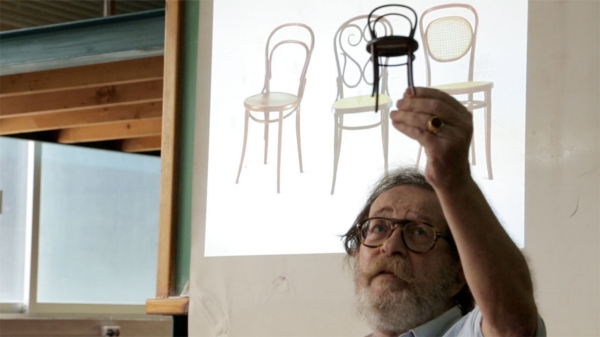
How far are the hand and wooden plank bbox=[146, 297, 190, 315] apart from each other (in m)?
1.84

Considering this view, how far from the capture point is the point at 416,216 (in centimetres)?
185

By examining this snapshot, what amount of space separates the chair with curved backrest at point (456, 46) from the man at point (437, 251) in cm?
48

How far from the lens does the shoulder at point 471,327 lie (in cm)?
140

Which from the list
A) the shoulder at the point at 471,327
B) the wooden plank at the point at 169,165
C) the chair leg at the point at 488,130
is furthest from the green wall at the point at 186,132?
the shoulder at the point at 471,327

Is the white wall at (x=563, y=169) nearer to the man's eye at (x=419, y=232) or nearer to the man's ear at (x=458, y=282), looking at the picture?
the man's ear at (x=458, y=282)

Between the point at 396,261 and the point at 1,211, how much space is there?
204 inches

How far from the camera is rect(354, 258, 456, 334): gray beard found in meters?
1.77

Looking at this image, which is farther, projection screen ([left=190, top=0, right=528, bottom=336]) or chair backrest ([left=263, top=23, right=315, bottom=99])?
chair backrest ([left=263, top=23, right=315, bottom=99])

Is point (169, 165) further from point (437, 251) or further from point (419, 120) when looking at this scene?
point (419, 120)

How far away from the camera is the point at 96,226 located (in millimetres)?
6676

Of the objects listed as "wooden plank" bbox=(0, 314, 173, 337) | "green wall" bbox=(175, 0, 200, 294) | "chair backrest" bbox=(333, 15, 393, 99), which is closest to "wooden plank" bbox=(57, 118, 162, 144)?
"wooden plank" bbox=(0, 314, 173, 337)

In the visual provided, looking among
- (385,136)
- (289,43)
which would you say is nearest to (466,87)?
(385,136)

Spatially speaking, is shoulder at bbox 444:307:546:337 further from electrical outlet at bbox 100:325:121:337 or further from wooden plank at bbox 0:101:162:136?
electrical outlet at bbox 100:325:121:337

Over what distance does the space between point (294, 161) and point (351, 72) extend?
37cm
